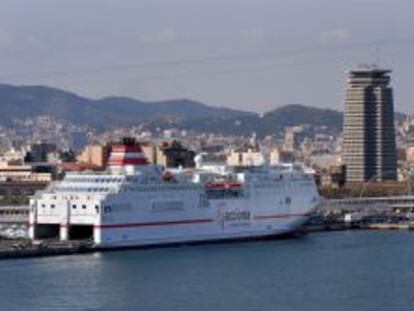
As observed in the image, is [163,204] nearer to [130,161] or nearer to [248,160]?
[130,161]

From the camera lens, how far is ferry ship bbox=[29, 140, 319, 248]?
116 ft

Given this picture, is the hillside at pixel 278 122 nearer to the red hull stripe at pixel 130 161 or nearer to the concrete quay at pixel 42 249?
the red hull stripe at pixel 130 161

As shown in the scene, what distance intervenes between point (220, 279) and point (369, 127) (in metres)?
58.8

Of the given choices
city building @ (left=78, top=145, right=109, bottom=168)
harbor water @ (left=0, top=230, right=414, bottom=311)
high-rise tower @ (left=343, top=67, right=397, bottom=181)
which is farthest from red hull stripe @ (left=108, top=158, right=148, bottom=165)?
high-rise tower @ (left=343, top=67, right=397, bottom=181)

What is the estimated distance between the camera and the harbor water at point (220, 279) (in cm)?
2573

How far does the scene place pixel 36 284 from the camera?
28.2m

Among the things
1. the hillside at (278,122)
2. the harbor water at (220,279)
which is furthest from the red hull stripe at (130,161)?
the hillside at (278,122)

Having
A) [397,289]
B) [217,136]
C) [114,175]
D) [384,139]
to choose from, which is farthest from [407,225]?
[217,136]

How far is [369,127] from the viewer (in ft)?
286

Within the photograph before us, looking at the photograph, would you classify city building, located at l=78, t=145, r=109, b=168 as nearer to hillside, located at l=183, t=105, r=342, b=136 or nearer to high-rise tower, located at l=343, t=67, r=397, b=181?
high-rise tower, located at l=343, t=67, r=397, b=181

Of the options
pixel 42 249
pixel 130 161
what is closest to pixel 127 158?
pixel 130 161

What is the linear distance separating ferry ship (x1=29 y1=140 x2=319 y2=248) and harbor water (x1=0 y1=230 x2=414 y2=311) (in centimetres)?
69

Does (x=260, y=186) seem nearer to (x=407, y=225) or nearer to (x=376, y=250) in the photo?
(x=376, y=250)

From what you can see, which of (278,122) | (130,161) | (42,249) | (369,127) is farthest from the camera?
(278,122)
